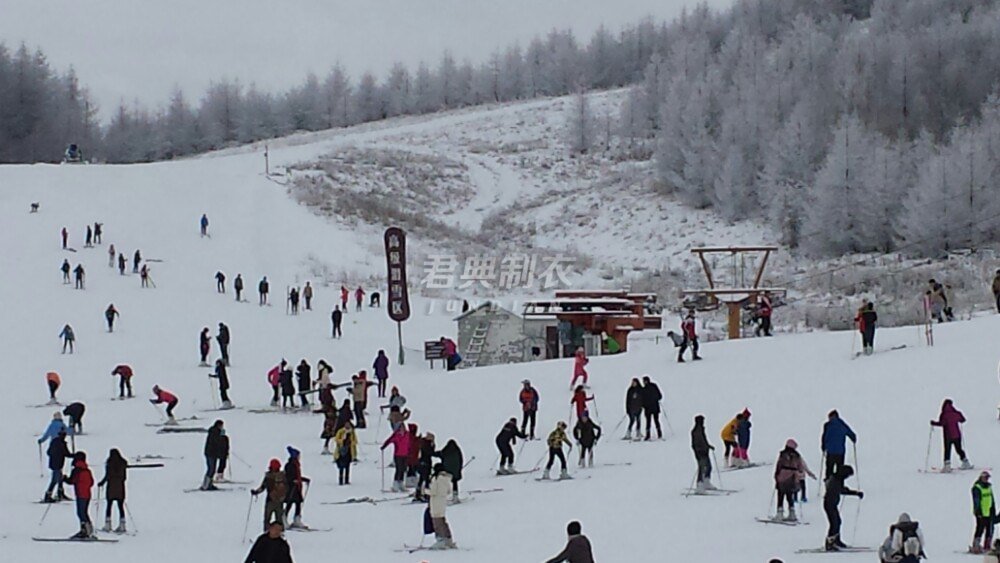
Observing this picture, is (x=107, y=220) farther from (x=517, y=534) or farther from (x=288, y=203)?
(x=517, y=534)

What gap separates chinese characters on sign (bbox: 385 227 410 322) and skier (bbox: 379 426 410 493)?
1826 cm

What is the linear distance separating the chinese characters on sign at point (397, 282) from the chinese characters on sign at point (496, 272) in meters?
13.4

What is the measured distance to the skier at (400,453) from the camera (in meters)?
18.8

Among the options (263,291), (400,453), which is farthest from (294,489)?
(263,291)

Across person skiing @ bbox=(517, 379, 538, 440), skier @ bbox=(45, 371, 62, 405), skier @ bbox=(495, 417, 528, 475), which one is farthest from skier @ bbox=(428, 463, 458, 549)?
skier @ bbox=(45, 371, 62, 405)

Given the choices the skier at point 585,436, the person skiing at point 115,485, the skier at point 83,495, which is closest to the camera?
the skier at point 83,495

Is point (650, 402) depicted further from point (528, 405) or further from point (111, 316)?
point (111, 316)

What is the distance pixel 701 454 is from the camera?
17047mm

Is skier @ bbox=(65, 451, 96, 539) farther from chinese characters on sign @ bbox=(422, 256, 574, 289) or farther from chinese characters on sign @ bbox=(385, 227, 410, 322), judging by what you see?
chinese characters on sign @ bbox=(422, 256, 574, 289)

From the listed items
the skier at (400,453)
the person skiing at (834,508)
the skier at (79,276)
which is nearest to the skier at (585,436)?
the skier at (400,453)

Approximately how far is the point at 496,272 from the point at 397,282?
19.4m

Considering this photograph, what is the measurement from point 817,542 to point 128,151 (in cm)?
12146

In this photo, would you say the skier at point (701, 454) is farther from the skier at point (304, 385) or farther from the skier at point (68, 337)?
the skier at point (68, 337)

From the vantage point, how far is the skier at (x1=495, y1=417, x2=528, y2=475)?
19.7 m
